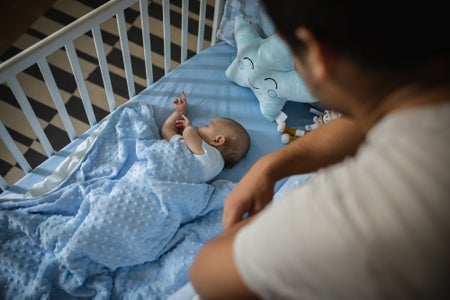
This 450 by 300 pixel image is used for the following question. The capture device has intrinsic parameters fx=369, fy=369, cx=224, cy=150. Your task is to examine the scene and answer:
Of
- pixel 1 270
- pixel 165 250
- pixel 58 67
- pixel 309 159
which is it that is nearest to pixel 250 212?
pixel 309 159

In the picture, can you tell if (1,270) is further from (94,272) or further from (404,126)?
(404,126)

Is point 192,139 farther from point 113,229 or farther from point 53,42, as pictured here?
point 53,42

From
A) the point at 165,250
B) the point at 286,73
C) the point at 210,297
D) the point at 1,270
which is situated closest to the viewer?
the point at 210,297

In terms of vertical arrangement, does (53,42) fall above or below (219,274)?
above

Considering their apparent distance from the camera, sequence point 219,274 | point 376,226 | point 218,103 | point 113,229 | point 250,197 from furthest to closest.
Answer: point 218,103
point 113,229
point 250,197
point 219,274
point 376,226

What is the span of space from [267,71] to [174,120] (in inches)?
15.9

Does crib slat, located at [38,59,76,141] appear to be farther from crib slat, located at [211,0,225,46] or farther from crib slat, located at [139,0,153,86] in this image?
crib slat, located at [211,0,225,46]

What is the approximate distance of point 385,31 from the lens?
371mm

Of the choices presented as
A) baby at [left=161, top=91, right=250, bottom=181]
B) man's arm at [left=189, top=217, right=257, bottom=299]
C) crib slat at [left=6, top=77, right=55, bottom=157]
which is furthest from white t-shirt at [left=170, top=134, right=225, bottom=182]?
man's arm at [left=189, top=217, right=257, bottom=299]

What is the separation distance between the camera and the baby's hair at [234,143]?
4.41 ft

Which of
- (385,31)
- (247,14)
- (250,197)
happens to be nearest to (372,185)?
(385,31)

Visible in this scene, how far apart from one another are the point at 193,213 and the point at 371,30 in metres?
0.95

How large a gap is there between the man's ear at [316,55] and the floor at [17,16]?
6.20 feet

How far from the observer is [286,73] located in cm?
140
